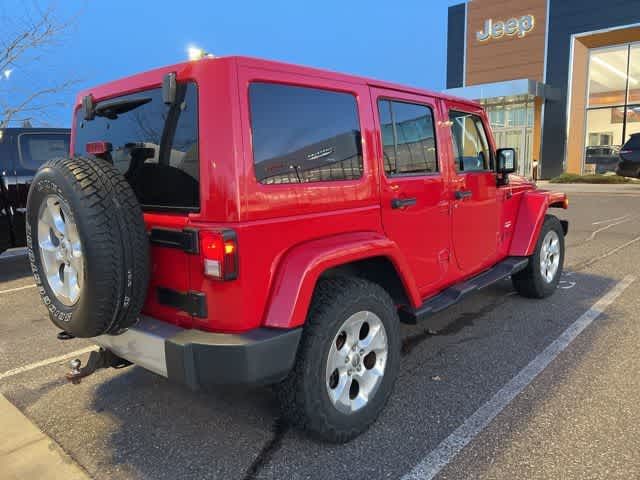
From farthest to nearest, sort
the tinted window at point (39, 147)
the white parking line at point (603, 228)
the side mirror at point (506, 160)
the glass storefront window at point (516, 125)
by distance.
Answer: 1. the glass storefront window at point (516, 125)
2. the white parking line at point (603, 228)
3. the tinted window at point (39, 147)
4. the side mirror at point (506, 160)

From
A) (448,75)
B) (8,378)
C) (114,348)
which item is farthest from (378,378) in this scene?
(448,75)

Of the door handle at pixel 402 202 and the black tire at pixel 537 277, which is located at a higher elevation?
the door handle at pixel 402 202

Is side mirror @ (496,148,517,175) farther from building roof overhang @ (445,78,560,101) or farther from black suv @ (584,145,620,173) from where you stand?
black suv @ (584,145,620,173)

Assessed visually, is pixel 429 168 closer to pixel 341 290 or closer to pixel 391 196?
pixel 391 196

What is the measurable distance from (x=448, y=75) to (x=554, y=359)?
33.1 metres

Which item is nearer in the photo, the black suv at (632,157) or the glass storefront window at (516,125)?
the black suv at (632,157)

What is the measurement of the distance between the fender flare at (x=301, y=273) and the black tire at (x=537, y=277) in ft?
9.43

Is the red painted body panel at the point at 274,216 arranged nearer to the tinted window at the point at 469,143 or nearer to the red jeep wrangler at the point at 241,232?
the red jeep wrangler at the point at 241,232

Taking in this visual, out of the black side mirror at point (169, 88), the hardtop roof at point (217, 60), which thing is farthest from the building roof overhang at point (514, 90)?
the black side mirror at point (169, 88)

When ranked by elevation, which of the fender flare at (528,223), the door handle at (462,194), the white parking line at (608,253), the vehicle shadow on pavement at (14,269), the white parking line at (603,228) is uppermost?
the door handle at (462,194)

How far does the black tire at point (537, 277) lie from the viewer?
4.83 m

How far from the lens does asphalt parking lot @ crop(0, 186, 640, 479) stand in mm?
2428

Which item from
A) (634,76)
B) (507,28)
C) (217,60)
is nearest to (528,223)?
(217,60)

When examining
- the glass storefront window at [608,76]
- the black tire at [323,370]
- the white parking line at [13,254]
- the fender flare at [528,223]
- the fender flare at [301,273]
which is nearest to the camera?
the fender flare at [301,273]
